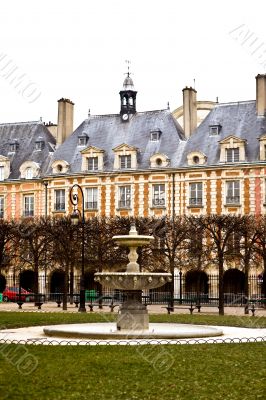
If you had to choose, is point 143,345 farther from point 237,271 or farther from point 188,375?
point 237,271

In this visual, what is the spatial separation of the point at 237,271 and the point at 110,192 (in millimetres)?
8904

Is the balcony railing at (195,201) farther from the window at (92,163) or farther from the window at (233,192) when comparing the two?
the window at (92,163)

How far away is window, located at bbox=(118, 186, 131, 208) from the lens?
145ft

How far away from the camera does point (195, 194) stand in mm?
42688

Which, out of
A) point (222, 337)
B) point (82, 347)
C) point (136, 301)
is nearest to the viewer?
point (82, 347)

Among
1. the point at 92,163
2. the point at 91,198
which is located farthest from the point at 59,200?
the point at 92,163

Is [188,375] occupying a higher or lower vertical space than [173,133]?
lower

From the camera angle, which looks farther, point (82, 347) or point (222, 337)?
point (222, 337)

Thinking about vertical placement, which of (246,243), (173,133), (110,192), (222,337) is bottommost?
(222,337)

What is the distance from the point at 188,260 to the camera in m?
37.9

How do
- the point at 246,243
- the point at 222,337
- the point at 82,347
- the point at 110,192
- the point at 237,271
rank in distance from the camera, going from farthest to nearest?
the point at 110,192, the point at 237,271, the point at 246,243, the point at 222,337, the point at 82,347

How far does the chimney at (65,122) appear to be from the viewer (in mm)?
48062

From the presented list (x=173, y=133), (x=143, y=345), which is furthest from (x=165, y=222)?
(x=143, y=345)

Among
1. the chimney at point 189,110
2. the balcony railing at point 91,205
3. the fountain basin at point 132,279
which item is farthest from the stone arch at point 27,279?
the fountain basin at point 132,279
